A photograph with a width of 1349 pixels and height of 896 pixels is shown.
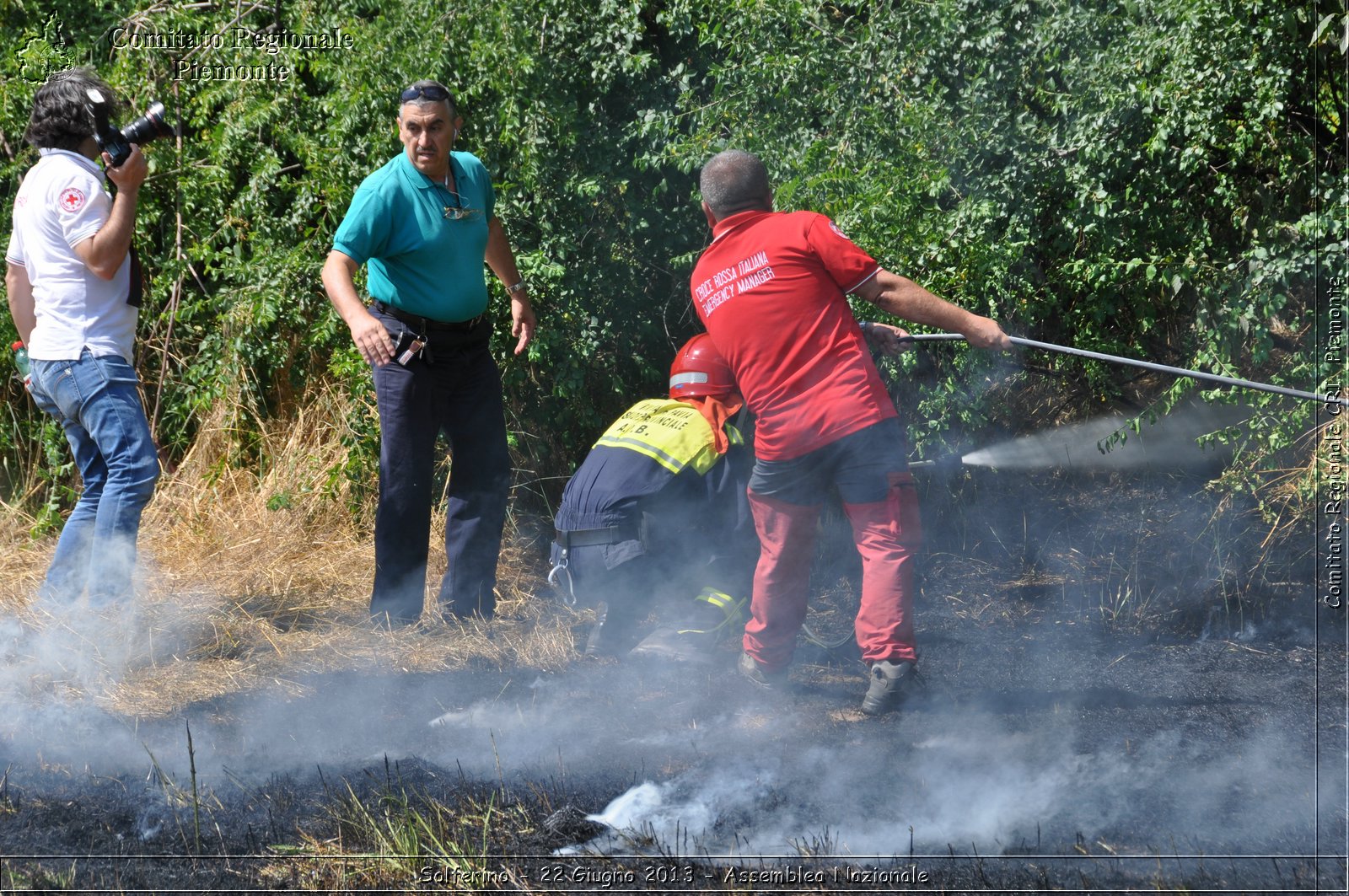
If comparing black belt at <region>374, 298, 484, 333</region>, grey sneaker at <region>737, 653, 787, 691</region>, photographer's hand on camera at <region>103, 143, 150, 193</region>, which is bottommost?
grey sneaker at <region>737, 653, 787, 691</region>

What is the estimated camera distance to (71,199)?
4.05 meters

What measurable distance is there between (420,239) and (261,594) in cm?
190

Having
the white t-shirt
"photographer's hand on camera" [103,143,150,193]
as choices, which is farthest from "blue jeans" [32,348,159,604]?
"photographer's hand on camera" [103,143,150,193]

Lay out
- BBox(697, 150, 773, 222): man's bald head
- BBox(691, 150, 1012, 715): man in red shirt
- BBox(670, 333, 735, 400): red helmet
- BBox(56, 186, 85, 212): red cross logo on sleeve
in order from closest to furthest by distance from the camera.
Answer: BBox(691, 150, 1012, 715): man in red shirt
BBox(697, 150, 773, 222): man's bald head
BBox(56, 186, 85, 212): red cross logo on sleeve
BBox(670, 333, 735, 400): red helmet

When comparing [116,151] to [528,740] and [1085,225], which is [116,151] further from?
[1085,225]

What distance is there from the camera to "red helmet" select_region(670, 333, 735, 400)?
463 cm

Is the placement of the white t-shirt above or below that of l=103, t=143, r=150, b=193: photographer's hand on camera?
below

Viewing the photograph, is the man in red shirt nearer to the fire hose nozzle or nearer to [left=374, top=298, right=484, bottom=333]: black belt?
[left=374, top=298, right=484, bottom=333]: black belt

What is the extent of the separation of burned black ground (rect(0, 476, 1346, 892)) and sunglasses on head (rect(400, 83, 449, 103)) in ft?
7.17

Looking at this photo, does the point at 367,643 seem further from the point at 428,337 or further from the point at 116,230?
the point at 116,230

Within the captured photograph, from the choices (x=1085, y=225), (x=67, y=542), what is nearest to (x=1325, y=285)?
(x=1085, y=225)

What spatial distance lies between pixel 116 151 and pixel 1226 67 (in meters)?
4.04

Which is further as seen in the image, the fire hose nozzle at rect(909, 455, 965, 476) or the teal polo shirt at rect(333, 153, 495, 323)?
the fire hose nozzle at rect(909, 455, 965, 476)

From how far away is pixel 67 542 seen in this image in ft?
14.2
